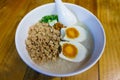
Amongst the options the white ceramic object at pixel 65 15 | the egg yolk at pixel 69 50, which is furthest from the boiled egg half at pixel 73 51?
the white ceramic object at pixel 65 15

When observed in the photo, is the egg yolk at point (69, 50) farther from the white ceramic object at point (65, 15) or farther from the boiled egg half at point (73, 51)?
the white ceramic object at point (65, 15)

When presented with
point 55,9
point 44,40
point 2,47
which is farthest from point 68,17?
point 2,47

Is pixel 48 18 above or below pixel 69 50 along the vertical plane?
above

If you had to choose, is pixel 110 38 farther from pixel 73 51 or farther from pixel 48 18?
pixel 48 18

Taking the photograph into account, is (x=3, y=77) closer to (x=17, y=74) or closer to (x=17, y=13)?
(x=17, y=74)

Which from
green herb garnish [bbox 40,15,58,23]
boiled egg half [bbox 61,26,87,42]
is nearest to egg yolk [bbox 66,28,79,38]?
boiled egg half [bbox 61,26,87,42]

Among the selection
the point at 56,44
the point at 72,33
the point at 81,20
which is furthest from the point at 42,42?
the point at 81,20

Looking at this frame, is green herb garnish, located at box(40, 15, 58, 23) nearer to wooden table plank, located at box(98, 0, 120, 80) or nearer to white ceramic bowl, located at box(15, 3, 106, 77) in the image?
white ceramic bowl, located at box(15, 3, 106, 77)
